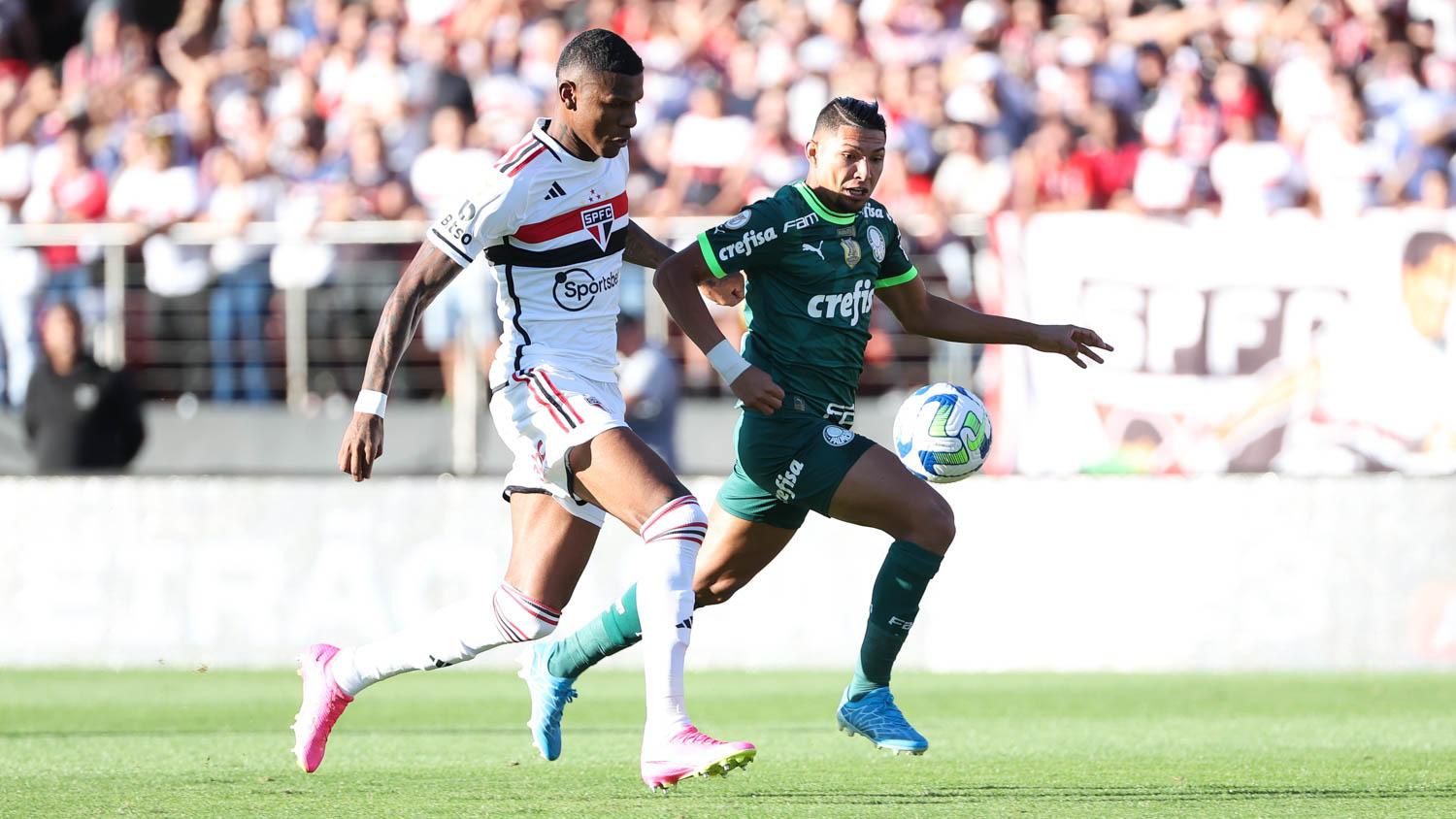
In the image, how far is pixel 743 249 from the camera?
23.3 feet

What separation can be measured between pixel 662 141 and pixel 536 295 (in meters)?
9.61

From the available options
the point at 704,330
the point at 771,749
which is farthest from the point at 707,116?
the point at 704,330

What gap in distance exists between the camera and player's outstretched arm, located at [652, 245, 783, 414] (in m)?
6.81

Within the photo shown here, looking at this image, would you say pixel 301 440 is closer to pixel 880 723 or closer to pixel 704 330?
pixel 704 330

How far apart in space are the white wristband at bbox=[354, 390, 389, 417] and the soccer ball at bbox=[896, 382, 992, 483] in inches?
86.9

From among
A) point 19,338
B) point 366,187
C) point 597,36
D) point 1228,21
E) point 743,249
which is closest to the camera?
point 597,36

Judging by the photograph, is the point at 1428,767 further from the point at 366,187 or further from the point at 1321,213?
the point at 366,187

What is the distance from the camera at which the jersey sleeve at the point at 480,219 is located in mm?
6277

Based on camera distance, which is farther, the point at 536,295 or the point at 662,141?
the point at 662,141

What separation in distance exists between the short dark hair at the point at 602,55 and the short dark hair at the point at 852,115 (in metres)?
0.90

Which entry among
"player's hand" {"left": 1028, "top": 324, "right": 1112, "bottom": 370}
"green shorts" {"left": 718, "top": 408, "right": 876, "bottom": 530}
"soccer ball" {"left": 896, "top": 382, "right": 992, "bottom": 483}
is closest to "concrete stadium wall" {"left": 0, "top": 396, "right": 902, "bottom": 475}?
"soccer ball" {"left": 896, "top": 382, "right": 992, "bottom": 483}

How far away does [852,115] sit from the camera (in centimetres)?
709

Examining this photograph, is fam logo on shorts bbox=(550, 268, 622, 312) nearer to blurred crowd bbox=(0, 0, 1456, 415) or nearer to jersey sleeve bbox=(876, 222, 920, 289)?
jersey sleeve bbox=(876, 222, 920, 289)

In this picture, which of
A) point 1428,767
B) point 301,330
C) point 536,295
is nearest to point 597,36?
point 536,295
